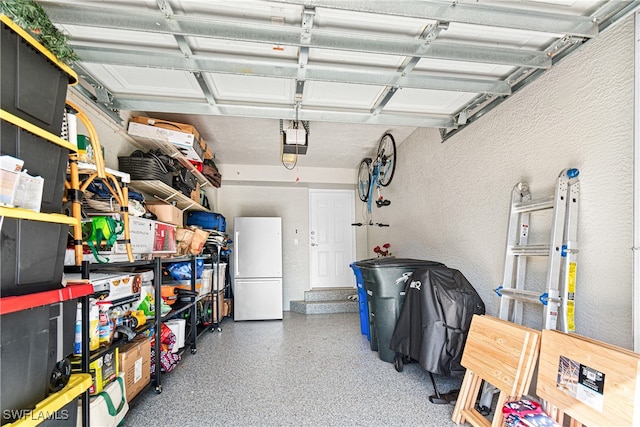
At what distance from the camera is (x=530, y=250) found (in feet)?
6.22

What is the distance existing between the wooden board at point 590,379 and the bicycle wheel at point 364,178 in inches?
144

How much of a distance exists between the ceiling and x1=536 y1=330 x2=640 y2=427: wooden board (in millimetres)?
1449

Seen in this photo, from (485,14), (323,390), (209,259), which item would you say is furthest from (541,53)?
(209,259)

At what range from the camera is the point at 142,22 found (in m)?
1.44

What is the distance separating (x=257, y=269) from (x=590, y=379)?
4121 mm

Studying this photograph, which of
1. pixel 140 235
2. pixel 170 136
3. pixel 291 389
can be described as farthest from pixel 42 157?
pixel 291 389

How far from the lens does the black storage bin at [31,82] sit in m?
0.98

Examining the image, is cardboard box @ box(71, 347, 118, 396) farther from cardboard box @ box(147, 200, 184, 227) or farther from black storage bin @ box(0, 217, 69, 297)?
cardboard box @ box(147, 200, 184, 227)

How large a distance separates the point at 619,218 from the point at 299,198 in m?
4.60

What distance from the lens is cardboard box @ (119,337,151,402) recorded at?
6.35 ft

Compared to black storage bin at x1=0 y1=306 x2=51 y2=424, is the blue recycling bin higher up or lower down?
lower down

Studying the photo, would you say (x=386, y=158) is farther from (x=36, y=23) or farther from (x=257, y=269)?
(x=36, y=23)

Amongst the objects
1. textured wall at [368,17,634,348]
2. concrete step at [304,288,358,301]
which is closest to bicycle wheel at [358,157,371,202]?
concrete step at [304,288,358,301]

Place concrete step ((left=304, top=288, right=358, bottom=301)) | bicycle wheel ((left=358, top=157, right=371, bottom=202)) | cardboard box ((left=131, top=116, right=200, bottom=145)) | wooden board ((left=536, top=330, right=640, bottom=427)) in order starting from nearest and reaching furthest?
wooden board ((left=536, top=330, right=640, bottom=427))
cardboard box ((left=131, top=116, right=200, bottom=145))
bicycle wheel ((left=358, top=157, right=371, bottom=202))
concrete step ((left=304, top=288, right=358, bottom=301))
